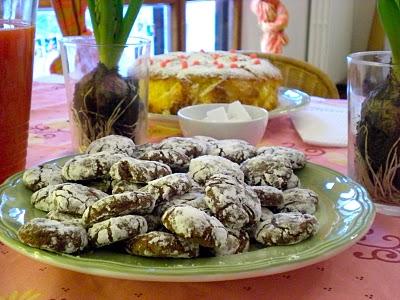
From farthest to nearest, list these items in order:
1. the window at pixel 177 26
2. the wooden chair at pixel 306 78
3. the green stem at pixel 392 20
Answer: the window at pixel 177 26, the wooden chair at pixel 306 78, the green stem at pixel 392 20

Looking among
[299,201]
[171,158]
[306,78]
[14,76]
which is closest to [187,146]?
[171,158]

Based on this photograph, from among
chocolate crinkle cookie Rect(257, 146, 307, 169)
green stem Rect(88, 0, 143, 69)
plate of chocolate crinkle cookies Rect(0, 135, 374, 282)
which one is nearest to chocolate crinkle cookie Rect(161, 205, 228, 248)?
plate of chocolate crinkle cookies Rect(0, 135, 374, 282)

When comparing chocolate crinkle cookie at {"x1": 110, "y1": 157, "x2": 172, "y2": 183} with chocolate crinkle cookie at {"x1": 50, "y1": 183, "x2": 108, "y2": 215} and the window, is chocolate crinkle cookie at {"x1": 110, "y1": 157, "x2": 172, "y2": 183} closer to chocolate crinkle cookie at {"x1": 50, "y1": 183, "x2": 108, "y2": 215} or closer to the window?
chocolate crinkle cookie at {"x1": 50, "y1": 183, "x2": 108, "y2": 215}

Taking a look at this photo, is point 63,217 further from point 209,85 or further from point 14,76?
→ point 209,85

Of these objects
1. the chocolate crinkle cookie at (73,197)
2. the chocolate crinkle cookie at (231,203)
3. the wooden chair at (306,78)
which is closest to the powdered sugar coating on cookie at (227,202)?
the chocolate crinkle cookie at (231,203)

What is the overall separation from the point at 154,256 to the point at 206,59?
84cm

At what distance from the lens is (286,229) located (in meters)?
0.52

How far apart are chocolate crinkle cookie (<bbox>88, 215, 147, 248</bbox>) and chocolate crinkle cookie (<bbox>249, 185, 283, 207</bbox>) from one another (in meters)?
0.13

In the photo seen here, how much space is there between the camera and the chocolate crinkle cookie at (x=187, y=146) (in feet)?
2.21

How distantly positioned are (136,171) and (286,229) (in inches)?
6.2

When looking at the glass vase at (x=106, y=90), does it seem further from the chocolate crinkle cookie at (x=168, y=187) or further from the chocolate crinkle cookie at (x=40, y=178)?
the chocolate crinkle cookie at (x=168, y=187)

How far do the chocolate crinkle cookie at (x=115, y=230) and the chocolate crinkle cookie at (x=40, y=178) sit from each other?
5.9 inches

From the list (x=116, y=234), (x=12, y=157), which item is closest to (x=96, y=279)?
(x=116, y=234)

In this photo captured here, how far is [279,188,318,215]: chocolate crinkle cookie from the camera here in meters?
0.59
